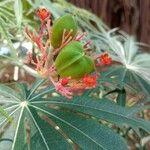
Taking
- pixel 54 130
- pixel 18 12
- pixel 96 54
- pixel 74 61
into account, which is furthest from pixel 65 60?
pixel 96 54

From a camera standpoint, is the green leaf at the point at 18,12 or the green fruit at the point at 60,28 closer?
the green fruit at the point at 60,28

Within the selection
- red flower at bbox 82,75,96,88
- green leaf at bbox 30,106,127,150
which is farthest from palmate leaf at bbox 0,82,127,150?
red flower at bbox 82,75,96,88

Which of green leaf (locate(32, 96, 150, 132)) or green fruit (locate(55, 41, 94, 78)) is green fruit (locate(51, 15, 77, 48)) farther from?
green leaf (locate(32, 96, 150, 132))

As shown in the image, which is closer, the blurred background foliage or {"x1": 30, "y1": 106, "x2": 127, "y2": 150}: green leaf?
{"x1": 30, "y1": 106, "x2": 127, "y2": 150}: green leaf

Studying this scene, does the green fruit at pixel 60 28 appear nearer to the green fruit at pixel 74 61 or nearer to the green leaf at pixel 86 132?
the green fruit at pixel 74 61

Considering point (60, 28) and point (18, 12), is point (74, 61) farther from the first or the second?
point (18, 12)

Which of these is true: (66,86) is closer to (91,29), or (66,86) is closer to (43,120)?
(43,120)

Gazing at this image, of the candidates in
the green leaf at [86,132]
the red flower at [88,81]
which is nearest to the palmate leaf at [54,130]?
the green leaf at [86,132]

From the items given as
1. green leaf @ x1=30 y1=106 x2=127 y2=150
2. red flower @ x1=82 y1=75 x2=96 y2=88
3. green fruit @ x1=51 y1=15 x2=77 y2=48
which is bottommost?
green leaf @ x1=30 y1=106 x2=127 y2=150
